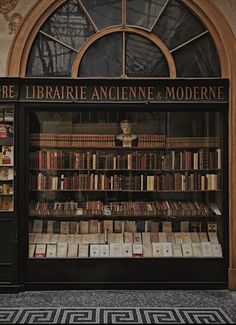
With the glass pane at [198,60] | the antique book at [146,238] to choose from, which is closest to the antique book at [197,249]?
the antique book at [146,238]

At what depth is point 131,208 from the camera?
6430 millimetres

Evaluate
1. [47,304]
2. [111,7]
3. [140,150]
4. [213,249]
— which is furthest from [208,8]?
[47,304]

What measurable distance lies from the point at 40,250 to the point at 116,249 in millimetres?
1097

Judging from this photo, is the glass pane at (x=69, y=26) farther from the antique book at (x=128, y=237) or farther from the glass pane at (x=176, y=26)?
the antique book at (x=128, y=237)

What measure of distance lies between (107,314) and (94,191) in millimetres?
1871

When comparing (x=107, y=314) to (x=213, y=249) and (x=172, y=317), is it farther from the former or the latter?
(x=213, y=249)

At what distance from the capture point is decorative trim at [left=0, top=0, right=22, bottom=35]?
6.04 metres

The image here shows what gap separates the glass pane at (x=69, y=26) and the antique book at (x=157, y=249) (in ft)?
10.2

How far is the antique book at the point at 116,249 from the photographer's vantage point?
618cm

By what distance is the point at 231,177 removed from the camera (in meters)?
6.09

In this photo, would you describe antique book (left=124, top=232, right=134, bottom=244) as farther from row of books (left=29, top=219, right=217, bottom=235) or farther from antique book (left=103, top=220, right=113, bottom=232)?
antique book (left=103, top=220, right=113, bottom=232)

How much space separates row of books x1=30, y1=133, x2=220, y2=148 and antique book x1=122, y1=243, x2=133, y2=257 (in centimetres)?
149

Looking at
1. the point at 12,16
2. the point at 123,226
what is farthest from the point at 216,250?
the point at 12,16

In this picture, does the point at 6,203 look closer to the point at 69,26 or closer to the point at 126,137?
the point at 126,137
